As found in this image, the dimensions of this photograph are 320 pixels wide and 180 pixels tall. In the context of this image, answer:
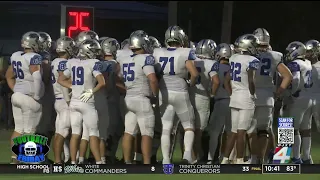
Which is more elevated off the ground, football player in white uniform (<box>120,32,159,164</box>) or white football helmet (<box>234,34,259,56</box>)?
white football helmet (<box>234,34,259,56</box>)

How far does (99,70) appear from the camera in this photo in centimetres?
824

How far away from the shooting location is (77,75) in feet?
27.4

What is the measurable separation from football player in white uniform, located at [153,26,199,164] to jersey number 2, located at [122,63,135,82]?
319mm

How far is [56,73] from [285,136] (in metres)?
2.70

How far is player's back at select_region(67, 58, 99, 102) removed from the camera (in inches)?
328

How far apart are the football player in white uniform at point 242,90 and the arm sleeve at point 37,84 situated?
215cm

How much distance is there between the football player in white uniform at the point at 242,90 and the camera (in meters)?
8.50

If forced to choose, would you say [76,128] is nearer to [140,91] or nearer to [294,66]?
[140,91]

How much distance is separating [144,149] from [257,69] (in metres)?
Answer: 1.56

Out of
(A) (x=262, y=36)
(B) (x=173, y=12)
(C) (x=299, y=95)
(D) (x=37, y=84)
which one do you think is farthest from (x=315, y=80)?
(B) (x=173, y=12)

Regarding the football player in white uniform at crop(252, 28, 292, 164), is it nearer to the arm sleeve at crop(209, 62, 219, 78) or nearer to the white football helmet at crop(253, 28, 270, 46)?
the white football helmet at crop(253, 28, 270, 46)

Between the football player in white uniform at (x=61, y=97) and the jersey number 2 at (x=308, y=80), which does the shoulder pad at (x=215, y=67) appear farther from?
the football player in white uniform at (x=61, y=97)

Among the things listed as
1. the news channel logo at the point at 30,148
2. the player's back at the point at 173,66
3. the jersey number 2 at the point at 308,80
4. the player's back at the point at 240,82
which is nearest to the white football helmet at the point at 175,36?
the player's back at the point at 173,66

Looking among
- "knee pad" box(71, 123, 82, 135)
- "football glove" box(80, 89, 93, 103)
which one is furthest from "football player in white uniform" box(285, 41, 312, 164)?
"knee pad" box(71, 123, 82, 135)
